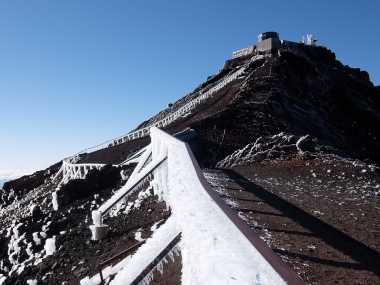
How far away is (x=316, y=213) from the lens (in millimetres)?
6945

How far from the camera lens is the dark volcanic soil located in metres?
4.45

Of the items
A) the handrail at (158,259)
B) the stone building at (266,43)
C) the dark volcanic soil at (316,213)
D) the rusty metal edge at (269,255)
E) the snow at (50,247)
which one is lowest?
the snow at (50,247)

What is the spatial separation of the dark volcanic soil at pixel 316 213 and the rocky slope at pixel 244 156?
6cm

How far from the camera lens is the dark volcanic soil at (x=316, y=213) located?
4.45 m

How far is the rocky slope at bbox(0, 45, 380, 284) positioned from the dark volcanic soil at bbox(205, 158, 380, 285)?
0.06 metres

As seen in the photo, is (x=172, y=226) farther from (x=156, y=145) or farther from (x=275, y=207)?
(x=156, y=145)

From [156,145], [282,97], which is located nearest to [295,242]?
[156,145]

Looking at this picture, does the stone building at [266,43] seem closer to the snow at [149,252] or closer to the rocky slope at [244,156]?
the rocky slope at [244,156]

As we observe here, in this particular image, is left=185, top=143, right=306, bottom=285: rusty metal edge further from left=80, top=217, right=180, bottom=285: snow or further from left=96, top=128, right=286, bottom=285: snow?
left=80, top=217, right=180, bottom=285: snow

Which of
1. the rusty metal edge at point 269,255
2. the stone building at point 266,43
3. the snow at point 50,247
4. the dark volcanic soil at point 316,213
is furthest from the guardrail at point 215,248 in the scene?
the stone building at point 266,43

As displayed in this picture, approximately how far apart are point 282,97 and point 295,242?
28102mm

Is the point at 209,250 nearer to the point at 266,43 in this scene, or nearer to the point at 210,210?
the point at 210,210

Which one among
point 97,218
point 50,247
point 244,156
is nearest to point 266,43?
point 244,156

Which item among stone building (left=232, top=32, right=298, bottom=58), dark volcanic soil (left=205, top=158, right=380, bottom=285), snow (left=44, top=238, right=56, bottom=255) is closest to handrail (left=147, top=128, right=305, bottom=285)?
dark volcanic soil (left=205, top=158, right=380, bottom=285)
